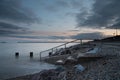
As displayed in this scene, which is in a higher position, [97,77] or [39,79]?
[97,77]

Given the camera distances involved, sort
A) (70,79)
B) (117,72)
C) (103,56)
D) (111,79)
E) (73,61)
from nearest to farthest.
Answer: (111,79), (117,72), (70,79), (103,56), (73,61)

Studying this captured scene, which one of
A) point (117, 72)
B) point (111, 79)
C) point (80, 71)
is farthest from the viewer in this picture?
point (80, 71)

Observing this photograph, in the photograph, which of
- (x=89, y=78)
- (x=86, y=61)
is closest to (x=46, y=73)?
(x=89, y=78)

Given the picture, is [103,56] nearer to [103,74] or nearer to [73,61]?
[73,61]

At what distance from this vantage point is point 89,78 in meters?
7.05

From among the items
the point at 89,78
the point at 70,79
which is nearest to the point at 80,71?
the point at 70,79

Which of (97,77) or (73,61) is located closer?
(97,77)

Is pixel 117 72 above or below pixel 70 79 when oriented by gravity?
above

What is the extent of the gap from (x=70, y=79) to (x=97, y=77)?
160 centimetres

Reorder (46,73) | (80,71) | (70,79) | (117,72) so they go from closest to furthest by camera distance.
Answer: (117,72) → (70,79) → (80,71) → (46,73)

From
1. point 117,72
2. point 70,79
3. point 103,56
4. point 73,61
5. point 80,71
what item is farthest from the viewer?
point 73,61

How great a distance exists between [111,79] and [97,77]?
0.75 metres

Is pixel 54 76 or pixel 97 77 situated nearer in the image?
pixel 97 77

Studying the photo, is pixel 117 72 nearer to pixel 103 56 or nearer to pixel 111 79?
pixel 111 79
